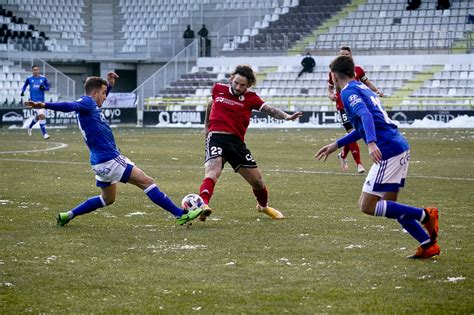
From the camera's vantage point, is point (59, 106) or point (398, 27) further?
point (398, 27)

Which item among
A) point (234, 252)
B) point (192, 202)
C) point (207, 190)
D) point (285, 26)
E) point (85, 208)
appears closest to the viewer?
point (234, 252)

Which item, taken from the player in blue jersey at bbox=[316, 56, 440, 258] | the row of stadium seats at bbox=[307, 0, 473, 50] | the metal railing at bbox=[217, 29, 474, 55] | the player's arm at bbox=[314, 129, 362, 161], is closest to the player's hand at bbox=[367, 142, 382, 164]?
the player in blue jersey at bbox=[316, 56, 440, 258]

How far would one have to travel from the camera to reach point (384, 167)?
9.27 m

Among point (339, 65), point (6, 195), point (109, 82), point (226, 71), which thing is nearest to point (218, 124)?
point (109, 82)

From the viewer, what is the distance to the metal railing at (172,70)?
48031 mm

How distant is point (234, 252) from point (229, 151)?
110 inches

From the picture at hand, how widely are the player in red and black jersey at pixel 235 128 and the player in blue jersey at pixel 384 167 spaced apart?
2.71 m

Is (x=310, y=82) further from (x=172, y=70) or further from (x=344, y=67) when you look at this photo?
(x=344, y=67)

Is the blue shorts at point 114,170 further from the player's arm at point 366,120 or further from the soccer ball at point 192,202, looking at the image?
the player's arm at point 366,120

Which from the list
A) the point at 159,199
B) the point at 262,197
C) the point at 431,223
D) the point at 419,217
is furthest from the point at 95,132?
the point at 431,223

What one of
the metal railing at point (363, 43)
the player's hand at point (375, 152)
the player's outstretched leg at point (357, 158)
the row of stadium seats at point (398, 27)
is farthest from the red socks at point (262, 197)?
the row of stadium seats at point (398, 27)

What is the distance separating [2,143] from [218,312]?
22552mm

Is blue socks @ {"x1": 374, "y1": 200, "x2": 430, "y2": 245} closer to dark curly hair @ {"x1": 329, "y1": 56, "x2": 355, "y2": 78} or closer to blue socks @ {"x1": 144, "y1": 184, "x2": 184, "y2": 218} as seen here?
dark curly hair @ {"x1": 329, "y1": 56, "x2": 355, "y2": 78}

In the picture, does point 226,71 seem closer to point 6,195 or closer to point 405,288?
point 6,195
